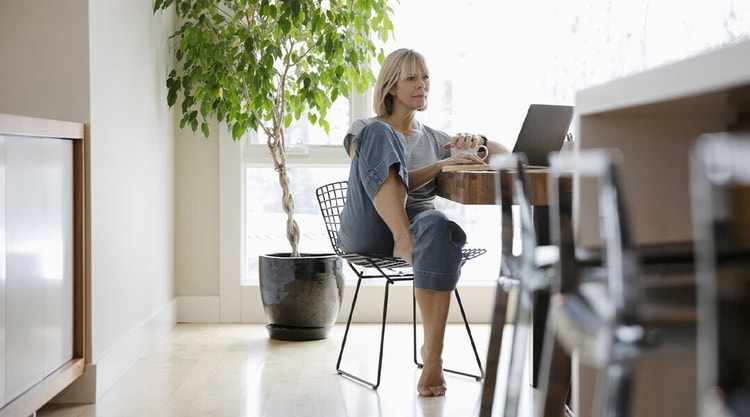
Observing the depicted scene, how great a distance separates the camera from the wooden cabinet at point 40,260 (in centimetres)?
237

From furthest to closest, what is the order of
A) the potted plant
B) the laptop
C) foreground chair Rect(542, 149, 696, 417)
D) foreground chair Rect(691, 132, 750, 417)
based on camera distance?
1. the potted plant
2. the laptop
3. foreground chair Rect(542, 149, 696, 417)
4. foreground chair Rect(691, 132, 750, 417)

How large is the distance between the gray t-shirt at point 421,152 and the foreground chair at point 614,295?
6.45ft

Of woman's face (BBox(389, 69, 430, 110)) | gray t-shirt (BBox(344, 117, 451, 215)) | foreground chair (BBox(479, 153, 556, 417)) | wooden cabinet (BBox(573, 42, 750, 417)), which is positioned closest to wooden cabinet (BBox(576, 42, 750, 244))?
wooden cabinet (BBox(573, 42, 750, 417))

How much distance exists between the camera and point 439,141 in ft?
11.9

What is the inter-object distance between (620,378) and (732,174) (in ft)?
1.06

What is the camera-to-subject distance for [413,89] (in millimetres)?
3492

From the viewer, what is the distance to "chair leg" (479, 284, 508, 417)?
5.90 ft

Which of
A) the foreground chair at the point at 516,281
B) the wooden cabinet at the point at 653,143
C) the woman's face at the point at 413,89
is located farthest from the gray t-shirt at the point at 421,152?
the wooden cabinet at the point at 653,143

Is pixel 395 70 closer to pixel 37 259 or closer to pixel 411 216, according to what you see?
pixel 411 216

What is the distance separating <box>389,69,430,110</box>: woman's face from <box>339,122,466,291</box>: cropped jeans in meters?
0.38

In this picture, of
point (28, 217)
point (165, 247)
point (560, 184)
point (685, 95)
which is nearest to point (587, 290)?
point (560, 184)

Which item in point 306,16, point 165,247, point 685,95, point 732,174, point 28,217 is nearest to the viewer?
point 732,174

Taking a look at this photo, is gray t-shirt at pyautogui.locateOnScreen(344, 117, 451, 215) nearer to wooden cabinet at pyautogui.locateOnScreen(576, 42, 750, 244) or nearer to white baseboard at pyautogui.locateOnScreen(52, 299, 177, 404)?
white baseboard at pyautogui.locateOnScreen(52, 299, 177, 404)

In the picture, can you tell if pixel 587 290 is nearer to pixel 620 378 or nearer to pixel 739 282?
pixel 620 378
